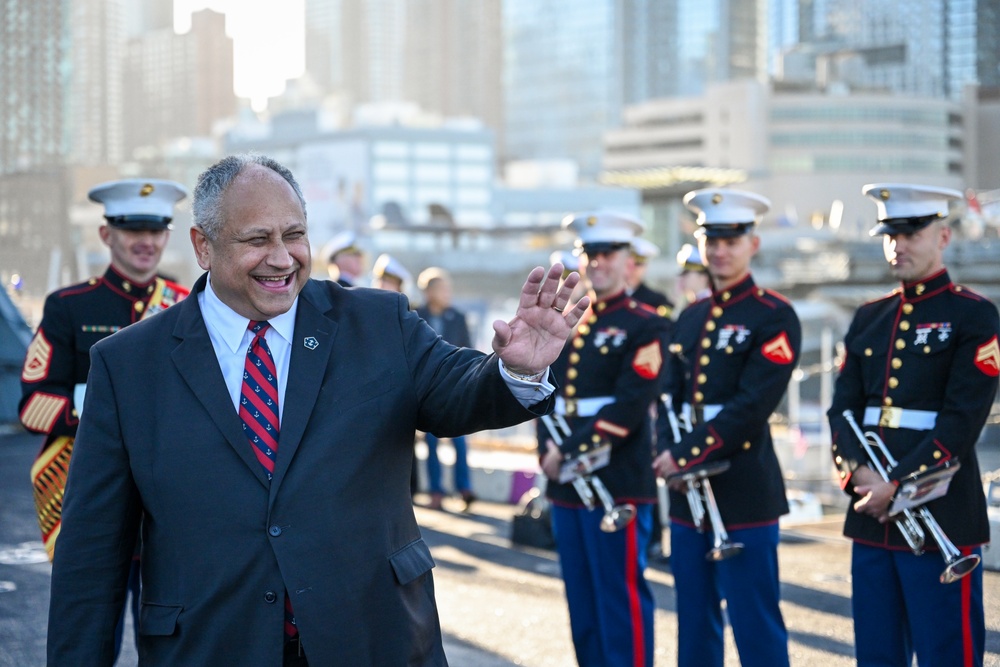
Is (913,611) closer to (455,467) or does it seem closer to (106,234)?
(106,234)

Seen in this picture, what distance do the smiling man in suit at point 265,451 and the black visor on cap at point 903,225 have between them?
2422 mm

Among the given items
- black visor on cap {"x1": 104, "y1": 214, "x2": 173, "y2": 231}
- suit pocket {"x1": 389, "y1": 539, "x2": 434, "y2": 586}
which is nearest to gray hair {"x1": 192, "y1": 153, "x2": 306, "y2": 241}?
suit pocket {"x1": 389, "y1": 539, "x2": 434, "y2": 586}

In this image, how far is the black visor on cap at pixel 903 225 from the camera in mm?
4762

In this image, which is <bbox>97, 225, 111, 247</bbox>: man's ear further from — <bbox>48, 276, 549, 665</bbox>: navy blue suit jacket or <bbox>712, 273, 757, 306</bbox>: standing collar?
<bbox>712, 273, 757, 306</bbox>: standing collar

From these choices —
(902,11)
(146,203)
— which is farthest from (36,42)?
(902,11)

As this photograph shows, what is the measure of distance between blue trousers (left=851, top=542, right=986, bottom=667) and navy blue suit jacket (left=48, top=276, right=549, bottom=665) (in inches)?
90.9

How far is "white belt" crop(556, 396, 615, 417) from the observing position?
229 inches

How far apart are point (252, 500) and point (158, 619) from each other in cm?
35

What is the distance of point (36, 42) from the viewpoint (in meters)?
10.4

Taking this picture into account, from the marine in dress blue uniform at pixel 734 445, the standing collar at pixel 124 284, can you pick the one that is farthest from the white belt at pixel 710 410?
the standing collar at pixel 124 284

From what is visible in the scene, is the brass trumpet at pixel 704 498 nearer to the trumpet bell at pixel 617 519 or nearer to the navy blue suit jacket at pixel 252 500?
the trumpet bell at pixel 617 519

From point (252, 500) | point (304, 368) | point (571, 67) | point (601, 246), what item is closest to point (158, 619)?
point (252, 500)

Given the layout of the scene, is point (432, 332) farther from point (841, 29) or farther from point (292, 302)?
point (841, 29)

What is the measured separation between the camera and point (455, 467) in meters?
10.7
